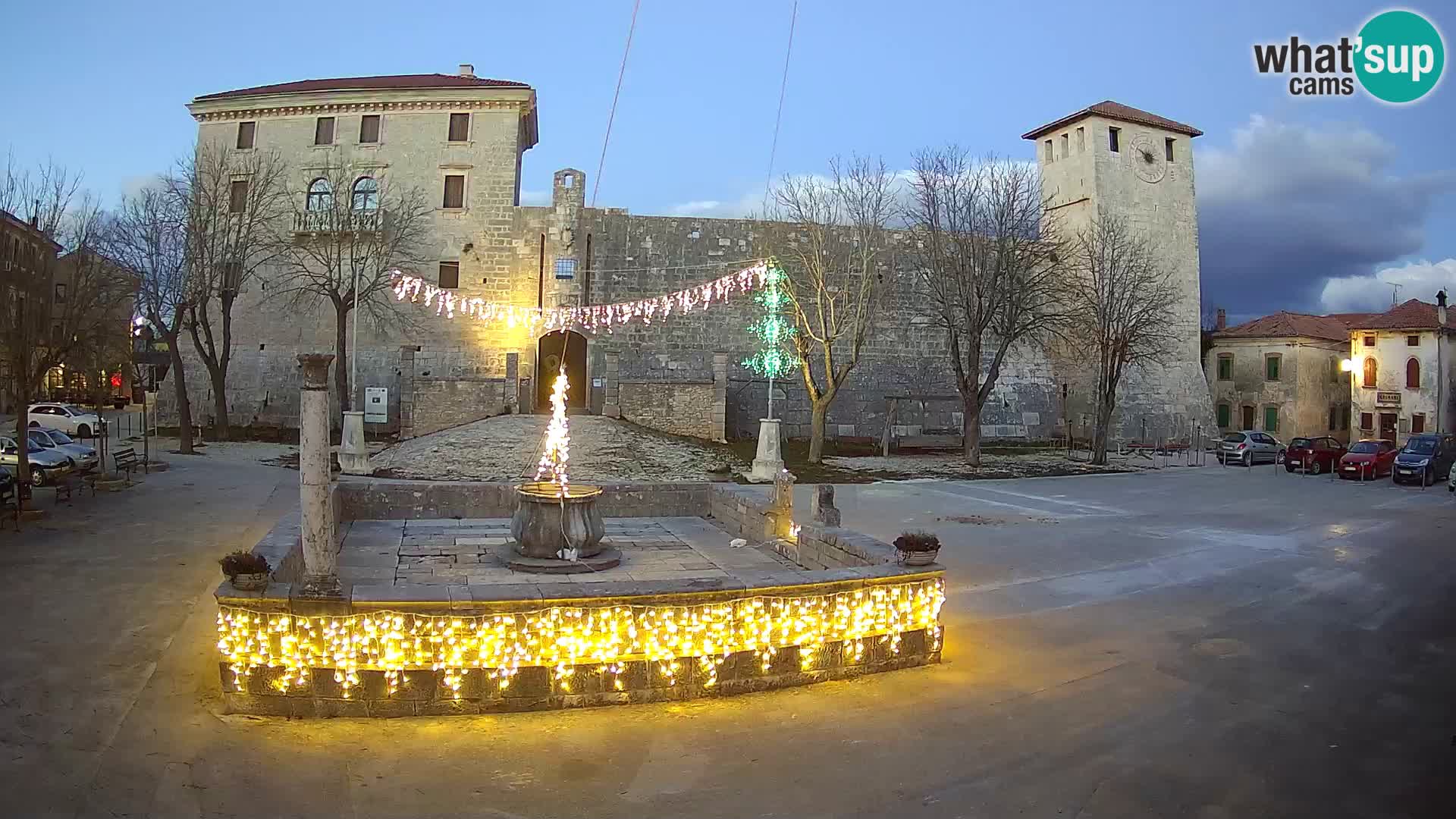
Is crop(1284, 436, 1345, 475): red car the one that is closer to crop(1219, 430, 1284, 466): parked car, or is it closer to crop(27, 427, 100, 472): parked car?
crop(1219, 430, 1284, 466): parked car

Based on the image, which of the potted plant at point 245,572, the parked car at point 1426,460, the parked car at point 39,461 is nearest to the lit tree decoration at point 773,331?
the parked car at point 39,461

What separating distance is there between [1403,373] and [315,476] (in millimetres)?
46144

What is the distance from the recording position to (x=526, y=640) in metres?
5.58

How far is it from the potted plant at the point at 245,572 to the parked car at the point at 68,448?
49.3 feet

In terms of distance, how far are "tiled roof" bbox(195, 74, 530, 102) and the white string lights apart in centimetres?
757

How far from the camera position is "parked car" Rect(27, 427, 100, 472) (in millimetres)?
18391

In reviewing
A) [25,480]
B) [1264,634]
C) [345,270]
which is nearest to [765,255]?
[345,270]

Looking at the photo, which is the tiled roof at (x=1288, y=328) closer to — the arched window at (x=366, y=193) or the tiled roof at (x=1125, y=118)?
the tiled roof at (x=1125, y=118)

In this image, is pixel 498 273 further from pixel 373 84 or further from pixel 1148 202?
pixel 1148 202

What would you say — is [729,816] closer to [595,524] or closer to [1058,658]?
[1058,658]

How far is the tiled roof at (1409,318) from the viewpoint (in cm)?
3800

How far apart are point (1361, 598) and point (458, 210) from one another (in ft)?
97.0

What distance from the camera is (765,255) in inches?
1198

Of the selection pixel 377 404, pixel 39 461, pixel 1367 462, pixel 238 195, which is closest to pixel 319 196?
pixel 238 195
